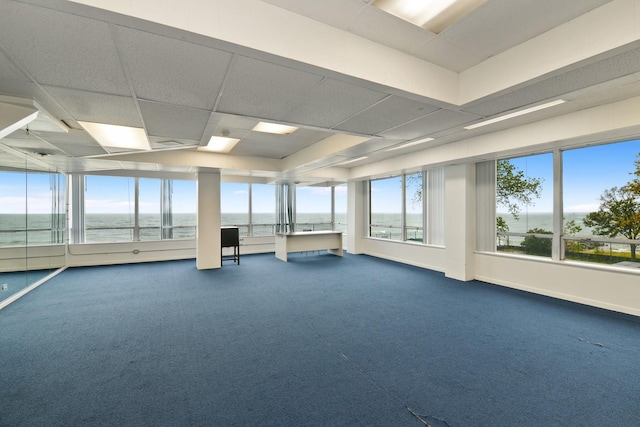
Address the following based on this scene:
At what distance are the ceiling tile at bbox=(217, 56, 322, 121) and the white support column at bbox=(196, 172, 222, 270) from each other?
13.5 ft

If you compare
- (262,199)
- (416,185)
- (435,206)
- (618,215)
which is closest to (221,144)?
(416,185)

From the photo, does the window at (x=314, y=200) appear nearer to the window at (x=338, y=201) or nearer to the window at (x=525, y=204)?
the window at (x=338, y=201)

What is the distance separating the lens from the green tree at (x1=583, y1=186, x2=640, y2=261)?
3914 millimetres

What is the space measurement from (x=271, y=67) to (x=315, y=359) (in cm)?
259

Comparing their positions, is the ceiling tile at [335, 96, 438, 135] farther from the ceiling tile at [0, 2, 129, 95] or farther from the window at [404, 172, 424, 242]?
the window at [404, 172, 424, 242]

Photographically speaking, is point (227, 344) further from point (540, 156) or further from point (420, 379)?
point (540, 156)

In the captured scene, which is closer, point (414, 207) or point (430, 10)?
point (430, 10)

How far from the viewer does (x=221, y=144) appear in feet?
18.2

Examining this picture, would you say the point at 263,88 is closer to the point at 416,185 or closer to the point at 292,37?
the point at 292,37

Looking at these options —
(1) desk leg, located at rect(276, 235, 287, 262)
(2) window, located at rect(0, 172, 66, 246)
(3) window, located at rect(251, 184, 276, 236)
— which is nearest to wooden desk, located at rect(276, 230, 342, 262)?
(1) desk leg, located at rect(276, 235, 287, 262)

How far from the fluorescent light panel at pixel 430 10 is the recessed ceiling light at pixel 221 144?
3856 mm

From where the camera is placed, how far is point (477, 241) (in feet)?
18.8

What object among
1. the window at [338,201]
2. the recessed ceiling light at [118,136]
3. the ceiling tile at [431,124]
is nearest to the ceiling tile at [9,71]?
the recessed ceiling light at [118,136]

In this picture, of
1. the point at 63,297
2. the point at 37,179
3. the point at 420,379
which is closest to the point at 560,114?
the point at 420,379
